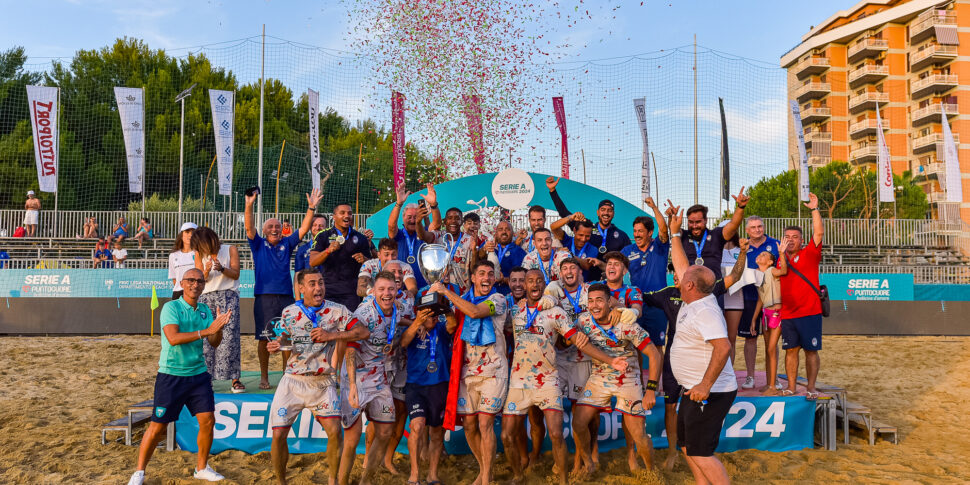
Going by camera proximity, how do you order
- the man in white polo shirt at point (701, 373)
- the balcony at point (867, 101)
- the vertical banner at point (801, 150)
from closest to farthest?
the man in white polo shirt at point (701, 373), the vertical banner at point (801, 150), the balcony at point (867, 101)

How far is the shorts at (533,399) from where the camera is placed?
193 inches

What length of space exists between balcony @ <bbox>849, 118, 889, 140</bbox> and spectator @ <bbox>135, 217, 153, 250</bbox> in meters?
47.6

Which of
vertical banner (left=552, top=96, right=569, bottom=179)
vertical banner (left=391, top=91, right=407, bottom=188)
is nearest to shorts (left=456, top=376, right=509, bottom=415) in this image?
vertical banner (left=391, top=91, right=407, bottom=188)

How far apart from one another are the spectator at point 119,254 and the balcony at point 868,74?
49.8 m

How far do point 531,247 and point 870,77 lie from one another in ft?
172

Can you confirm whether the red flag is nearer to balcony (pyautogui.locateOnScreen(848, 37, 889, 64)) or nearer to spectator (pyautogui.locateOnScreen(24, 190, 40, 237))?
spectator (pyautogui.locateOnScreen(24, 190, 40, 237))

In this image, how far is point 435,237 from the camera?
246 inches

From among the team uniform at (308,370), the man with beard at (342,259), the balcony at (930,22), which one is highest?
the balcony at (930,22)

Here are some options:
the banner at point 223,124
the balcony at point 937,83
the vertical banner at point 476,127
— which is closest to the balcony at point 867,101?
the balcony at point 937,83

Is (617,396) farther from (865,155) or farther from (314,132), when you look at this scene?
(865,155)

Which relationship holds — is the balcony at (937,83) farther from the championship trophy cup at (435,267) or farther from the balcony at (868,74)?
the championship trophy cup at (435,267)

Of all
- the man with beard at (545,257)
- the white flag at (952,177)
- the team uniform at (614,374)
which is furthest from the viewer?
the white flag at (952,177)

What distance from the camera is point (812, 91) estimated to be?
51875 millimetres

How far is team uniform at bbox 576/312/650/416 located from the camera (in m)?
4.94
